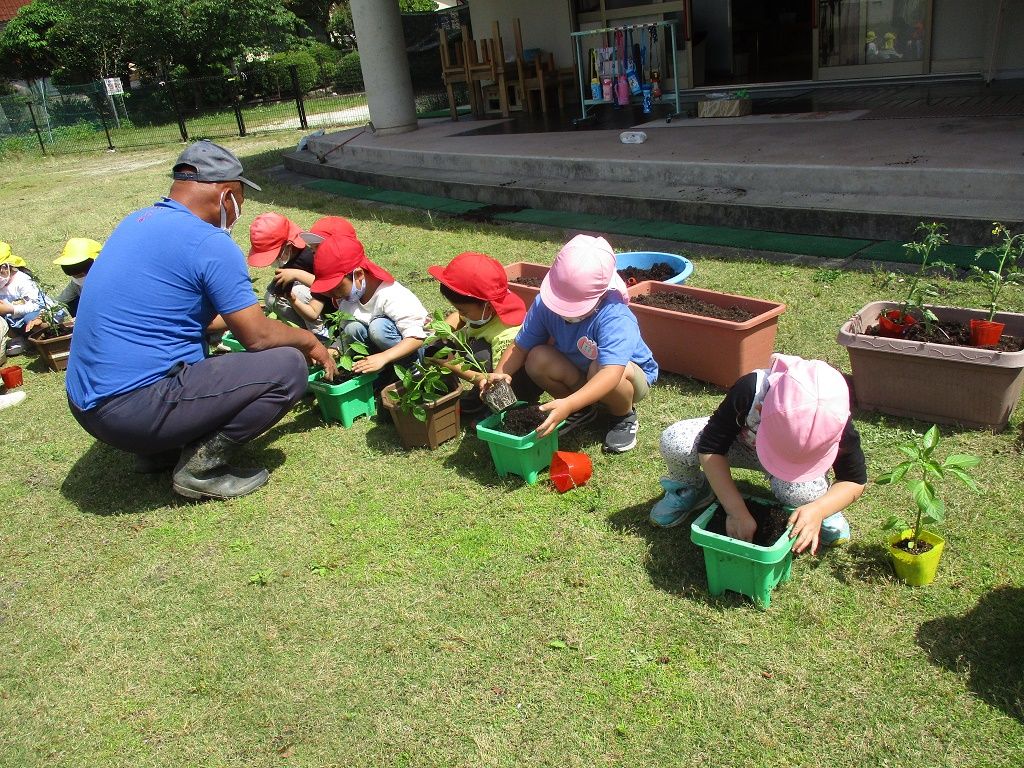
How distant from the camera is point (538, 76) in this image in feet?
38.1

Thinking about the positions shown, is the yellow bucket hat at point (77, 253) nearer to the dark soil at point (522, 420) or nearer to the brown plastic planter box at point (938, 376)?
the dark soil at point (522, 420)

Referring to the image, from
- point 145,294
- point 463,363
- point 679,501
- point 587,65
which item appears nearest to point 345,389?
point 463,363

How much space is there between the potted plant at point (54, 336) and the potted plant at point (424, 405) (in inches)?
111

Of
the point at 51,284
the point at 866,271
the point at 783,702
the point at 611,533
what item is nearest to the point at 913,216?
the point at 866,271

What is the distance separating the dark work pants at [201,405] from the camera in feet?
11.0

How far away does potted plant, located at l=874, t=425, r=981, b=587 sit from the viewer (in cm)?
242

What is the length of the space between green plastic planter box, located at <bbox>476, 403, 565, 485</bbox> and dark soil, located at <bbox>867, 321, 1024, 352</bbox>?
1.51 meters

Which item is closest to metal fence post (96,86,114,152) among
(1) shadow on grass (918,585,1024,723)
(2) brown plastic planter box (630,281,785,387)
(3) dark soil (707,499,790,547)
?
(2) brown plastic planter box (630,281,785,387)

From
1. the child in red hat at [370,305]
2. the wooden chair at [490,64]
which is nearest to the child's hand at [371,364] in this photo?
the child in red hat at [370,305]

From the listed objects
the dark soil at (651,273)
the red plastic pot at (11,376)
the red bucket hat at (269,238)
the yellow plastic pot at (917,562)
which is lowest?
the yellow plastic pot at (917,562)

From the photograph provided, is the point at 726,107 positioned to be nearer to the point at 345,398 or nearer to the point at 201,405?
the point at 345,398

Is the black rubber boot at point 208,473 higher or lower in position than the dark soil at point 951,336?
lower

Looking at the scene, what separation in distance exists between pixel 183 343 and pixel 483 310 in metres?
1.31

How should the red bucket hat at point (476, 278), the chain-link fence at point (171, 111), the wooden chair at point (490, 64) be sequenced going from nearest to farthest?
1. the red bucket hat at point (476, 278)
2. the wooden chair at point (490, 64)
3. the chain-link fence at point (171, 111)
